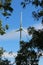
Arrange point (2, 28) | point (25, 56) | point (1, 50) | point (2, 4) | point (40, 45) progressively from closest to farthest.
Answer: point (40, 45), point (25, 56), point (2, 4), point (2, 28), point (1, 50)

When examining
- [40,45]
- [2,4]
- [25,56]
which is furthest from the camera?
[2,4]

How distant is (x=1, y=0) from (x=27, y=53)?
22.4 ft

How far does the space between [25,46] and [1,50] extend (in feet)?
96.9

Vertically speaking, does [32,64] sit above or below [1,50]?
above

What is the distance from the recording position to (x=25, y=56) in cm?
2545

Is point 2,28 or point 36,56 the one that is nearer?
point 36,56

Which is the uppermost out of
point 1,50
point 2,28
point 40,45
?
point 40,45

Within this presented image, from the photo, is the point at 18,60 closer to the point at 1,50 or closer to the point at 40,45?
the point at 40,45

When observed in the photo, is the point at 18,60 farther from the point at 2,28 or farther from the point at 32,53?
the point at 2,28

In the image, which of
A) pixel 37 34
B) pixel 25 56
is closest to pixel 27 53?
pixel 25 56

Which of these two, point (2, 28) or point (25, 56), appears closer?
point (25, 56)

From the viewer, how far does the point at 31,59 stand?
1010 inches

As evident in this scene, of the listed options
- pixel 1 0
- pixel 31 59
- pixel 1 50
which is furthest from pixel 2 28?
pixel 1 50

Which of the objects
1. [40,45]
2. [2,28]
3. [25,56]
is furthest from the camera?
[2,28]
